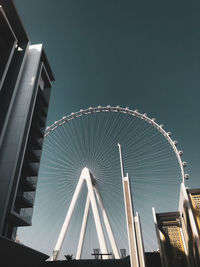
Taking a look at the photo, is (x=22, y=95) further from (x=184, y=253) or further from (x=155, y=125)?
(x=184, y=253)

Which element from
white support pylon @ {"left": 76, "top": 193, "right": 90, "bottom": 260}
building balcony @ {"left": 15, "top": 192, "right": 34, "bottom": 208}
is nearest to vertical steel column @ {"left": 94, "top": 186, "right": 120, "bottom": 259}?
white support pylon @ {"left": 76, "top": 193, "right": 90, "bottom": 260}

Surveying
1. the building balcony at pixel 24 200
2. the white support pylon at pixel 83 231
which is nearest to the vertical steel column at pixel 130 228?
the building balcony at pixel 24 200

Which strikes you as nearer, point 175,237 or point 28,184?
point 175,237

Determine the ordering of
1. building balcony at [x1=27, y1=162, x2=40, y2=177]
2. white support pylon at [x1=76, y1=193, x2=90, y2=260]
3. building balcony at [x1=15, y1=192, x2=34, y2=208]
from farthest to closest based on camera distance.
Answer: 1. white support pylon at [x1=76, y1=193, x2=90, y2=260]
2. building balcony at [x1=27, y1=162, x2=40, y2=177]
3. building balcony at [x1=15, y1=192, x2=34, y2=208]

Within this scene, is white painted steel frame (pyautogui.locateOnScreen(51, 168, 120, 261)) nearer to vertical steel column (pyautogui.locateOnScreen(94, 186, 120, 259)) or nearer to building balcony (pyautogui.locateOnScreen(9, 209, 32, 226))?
vertical steel column (pyautogui.locateOnScreen(94, 186, 120, 259))

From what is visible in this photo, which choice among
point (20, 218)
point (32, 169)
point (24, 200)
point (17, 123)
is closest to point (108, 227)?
point (24, 200)

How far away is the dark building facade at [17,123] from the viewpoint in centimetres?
1515

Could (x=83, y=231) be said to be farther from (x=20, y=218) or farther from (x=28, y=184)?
(x=20, y=218)

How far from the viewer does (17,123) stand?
17406mm

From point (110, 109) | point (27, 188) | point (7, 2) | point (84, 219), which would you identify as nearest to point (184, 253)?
point (84, 219)

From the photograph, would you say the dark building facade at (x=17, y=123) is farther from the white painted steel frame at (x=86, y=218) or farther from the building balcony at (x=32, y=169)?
the white painted steel frame at (x=86, y=218)

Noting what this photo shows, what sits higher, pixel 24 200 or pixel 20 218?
pixel 24 200

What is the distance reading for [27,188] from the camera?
18.4m

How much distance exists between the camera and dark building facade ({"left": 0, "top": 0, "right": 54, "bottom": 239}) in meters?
15.1
